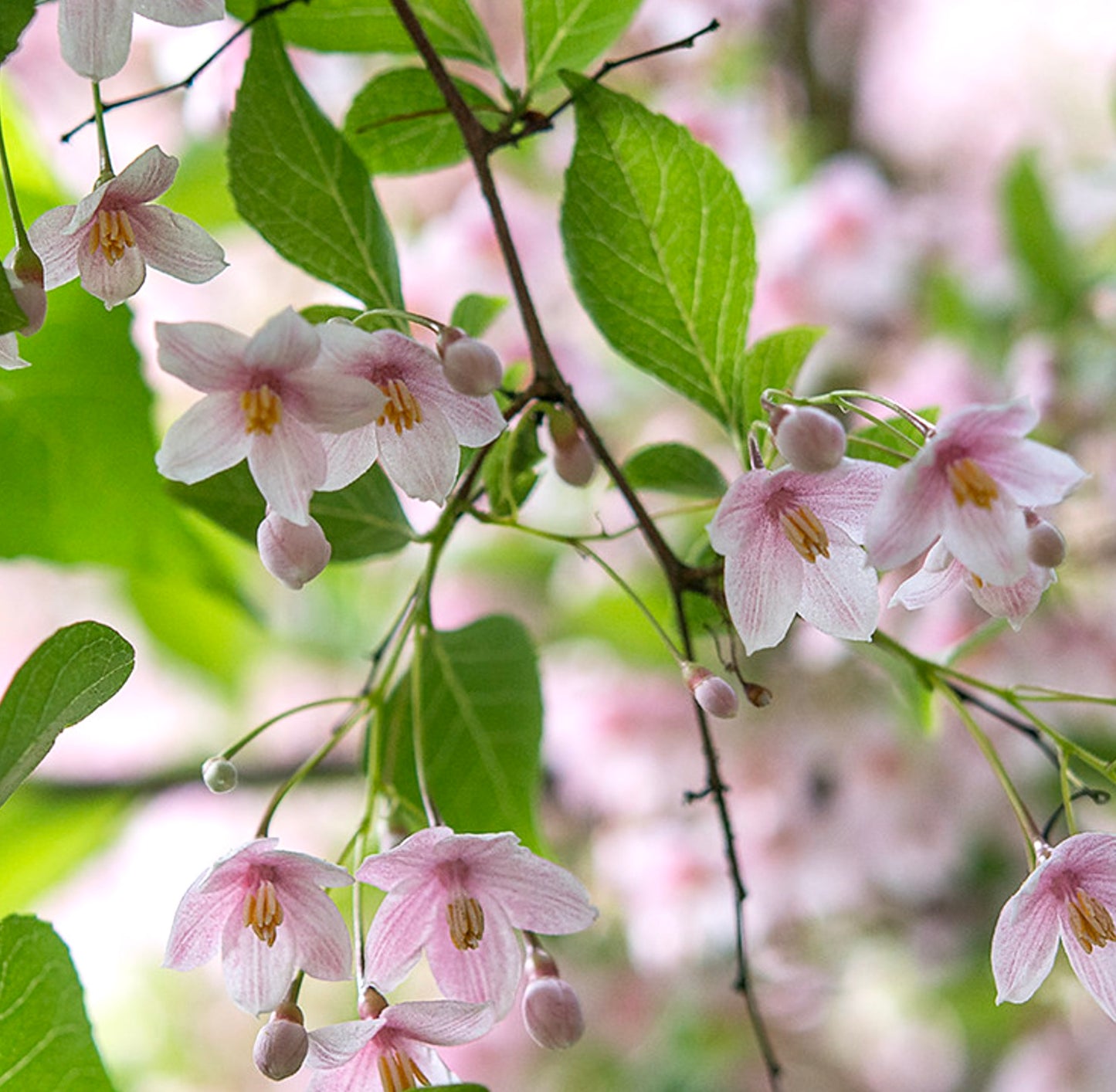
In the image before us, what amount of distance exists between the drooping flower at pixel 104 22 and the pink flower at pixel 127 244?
0.09 feet

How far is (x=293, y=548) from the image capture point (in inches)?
11.7

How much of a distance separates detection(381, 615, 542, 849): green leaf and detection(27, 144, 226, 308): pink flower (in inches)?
6.2

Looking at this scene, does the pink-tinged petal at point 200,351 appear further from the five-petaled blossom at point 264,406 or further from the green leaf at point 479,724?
the green leaf at point 479,724

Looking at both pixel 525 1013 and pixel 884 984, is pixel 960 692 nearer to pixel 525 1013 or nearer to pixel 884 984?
pixel 525 1013

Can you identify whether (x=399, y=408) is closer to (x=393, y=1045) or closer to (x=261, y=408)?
(x=261, y=408)

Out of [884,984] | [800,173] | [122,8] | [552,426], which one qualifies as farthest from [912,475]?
[884,984]

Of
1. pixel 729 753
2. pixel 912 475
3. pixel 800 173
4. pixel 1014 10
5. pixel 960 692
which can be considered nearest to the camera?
pixel 912 475

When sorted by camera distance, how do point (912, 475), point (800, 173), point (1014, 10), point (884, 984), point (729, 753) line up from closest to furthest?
1. point (912, 475)
2. point (729, 753)
3. point (800, 173)
4. point (884, 984)
5. point (1014, 10)

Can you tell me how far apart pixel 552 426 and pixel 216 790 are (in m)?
0.13

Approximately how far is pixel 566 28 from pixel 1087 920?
31 cm

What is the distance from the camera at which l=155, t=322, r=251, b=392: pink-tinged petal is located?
0.26 m

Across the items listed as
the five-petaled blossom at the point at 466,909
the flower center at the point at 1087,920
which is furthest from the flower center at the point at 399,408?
the flower center at the point at 1087,920

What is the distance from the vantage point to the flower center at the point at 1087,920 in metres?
0.31

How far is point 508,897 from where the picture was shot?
0.32m
